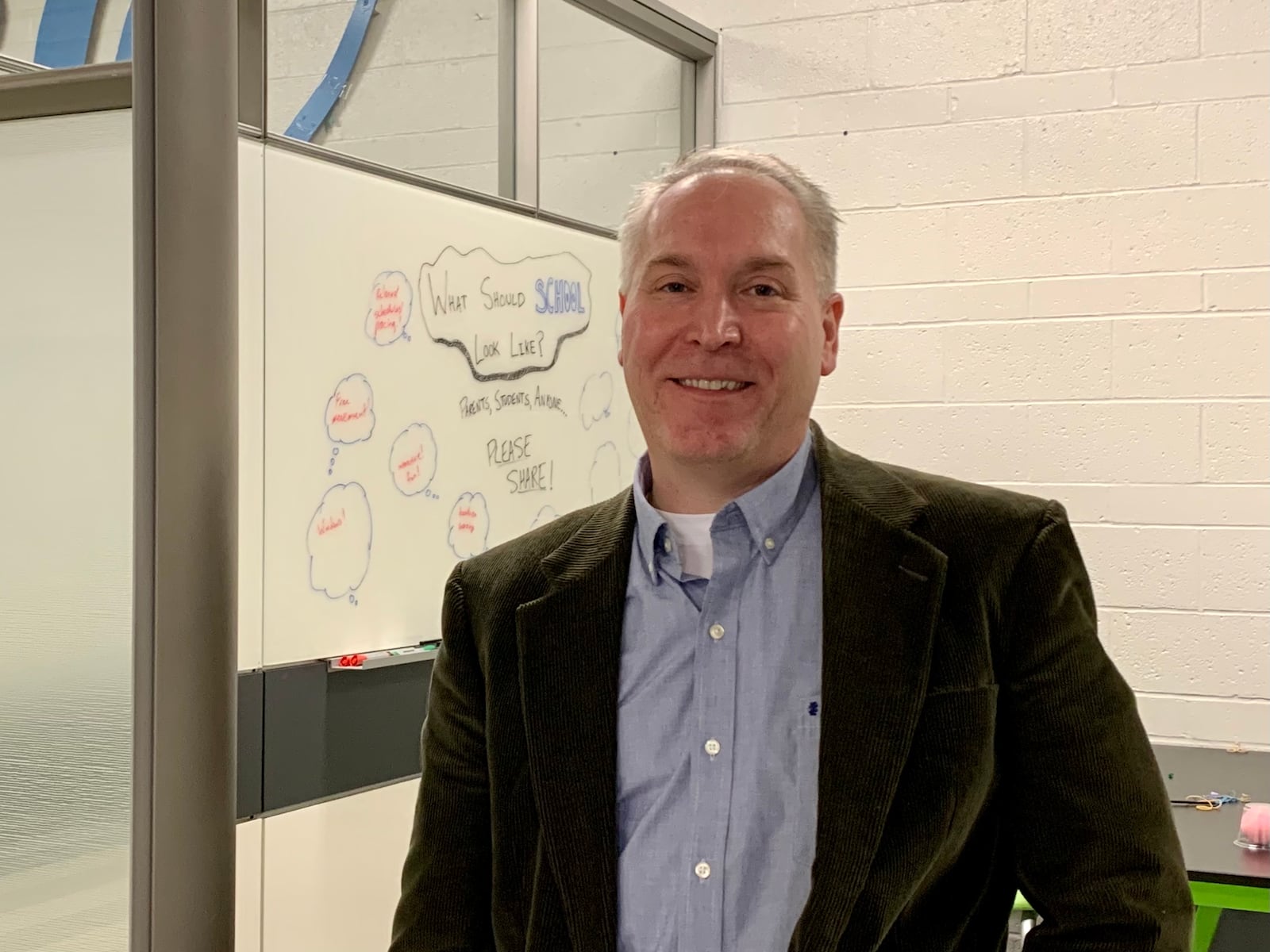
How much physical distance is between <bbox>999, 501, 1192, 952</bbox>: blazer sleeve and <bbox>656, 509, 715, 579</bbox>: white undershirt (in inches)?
10.7

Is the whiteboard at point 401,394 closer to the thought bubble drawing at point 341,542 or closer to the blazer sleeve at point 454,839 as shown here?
the thought bubble drawing at point 341,542

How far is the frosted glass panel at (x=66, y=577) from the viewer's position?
1.48 m

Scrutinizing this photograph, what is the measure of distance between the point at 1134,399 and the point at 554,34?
5.20ft

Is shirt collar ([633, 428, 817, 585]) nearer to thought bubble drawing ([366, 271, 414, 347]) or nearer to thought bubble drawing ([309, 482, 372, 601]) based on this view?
thought bubble drawing ([309, 482, 372, 601])

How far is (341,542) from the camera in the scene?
8.23 feet

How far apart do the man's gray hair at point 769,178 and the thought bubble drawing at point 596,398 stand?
1.92 m

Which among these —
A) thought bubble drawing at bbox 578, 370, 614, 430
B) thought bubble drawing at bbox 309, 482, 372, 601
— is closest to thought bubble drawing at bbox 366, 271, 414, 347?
thought bubble drawing at bbox 309, 482, 372, 601

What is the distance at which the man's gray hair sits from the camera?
4.26 feet

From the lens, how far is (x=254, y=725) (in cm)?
234

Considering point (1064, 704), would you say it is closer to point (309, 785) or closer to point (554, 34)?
point (309, 785)

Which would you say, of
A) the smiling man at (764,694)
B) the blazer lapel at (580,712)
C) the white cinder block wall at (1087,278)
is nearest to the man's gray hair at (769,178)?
the smiling man at (764,694)

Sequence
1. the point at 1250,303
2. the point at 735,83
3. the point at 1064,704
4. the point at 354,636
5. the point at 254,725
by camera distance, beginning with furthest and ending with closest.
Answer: the point at 735,83 → the point at 1250,303 → the point at 354,636 → the point at 254,725 → the point at 1064,704

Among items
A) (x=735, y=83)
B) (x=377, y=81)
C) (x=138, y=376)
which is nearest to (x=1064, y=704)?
(x=138, y=376)

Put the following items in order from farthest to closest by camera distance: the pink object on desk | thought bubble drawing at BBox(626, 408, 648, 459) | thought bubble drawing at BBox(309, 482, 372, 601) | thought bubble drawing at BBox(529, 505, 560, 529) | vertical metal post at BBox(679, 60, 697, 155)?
vertical metal post at BBox(679, 60, 697, 155) < thought bubble drawing at BBox(626, 408, 648, 459) < thought bubble drawing at BBox(529, 505, 560, 529) < thought bubble drawing at BBox(309, 482, 372, 601) < the pink object on desk
